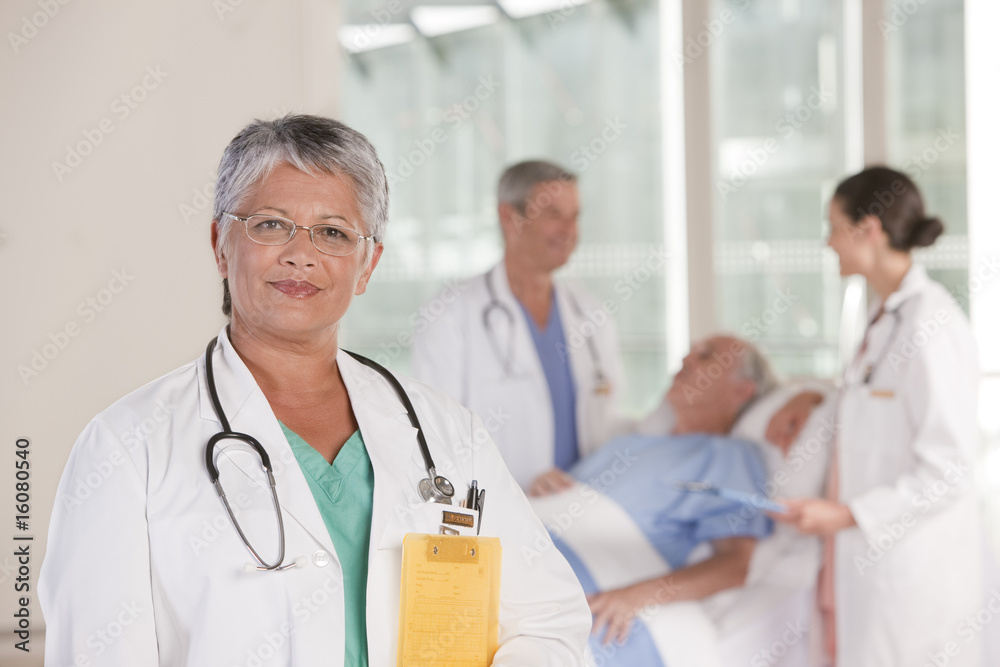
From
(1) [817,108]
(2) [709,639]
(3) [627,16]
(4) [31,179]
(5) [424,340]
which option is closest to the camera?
(4) [31,179]

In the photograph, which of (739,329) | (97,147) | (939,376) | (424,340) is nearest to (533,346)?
(424,340)

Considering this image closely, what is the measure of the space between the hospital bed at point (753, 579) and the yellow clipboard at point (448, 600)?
1.31 meters

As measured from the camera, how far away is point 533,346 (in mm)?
2766

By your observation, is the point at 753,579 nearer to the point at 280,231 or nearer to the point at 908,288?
the point at 908,288

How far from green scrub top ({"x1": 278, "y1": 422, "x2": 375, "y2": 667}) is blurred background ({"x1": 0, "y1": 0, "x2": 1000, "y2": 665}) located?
1.36 metres

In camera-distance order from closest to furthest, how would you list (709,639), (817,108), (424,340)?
(709,639), (424,340), (817,108)

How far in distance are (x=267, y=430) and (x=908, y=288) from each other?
7.00ft

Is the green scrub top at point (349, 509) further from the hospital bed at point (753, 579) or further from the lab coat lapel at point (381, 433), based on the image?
the hospital bed at point (753, 579)

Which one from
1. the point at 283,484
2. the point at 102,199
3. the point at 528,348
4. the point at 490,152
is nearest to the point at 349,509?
the point at 283,484

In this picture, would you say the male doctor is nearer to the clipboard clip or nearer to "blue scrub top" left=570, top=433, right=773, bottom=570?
"blue scrub top" left=570, top=433, right=773, bottom=570

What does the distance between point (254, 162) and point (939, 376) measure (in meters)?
2.08

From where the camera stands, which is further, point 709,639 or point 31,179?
point 709,639

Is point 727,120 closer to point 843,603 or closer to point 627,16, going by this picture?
point 627,16

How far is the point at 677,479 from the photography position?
8.39 feet
